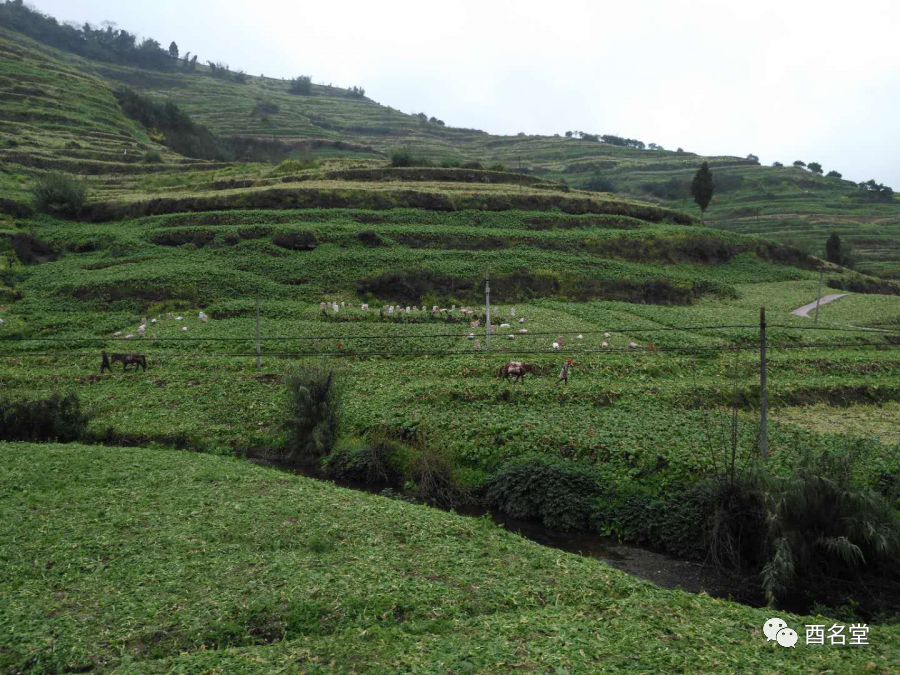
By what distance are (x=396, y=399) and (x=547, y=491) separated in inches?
271

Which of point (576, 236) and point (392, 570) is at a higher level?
point (576, 236)

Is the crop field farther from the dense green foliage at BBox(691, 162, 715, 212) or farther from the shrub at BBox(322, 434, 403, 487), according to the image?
the dense green foliage at BBox(691, 162, 715, 212)

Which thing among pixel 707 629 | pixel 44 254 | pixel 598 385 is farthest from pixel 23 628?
pixel 44 254

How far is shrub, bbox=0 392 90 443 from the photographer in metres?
17.8

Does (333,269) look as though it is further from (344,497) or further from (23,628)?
(23,628)

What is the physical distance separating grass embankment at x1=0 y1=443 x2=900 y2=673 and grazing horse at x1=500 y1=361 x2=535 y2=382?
8.18m

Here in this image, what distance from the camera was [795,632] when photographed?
7.96 m

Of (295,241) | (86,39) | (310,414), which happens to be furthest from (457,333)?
(86,39)

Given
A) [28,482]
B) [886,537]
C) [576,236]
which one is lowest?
[28,482]

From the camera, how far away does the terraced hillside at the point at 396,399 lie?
8.12 m

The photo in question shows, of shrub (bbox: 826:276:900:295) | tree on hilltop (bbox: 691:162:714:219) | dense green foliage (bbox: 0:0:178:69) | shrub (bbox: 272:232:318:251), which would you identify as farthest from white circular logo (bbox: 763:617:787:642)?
dense green foliage (bbox: 0:0:178:69)

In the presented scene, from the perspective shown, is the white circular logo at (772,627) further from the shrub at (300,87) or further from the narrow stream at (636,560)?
the shrub at (300,87)

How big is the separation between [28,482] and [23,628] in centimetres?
650

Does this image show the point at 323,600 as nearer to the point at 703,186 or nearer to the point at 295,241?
the point at 295,241
